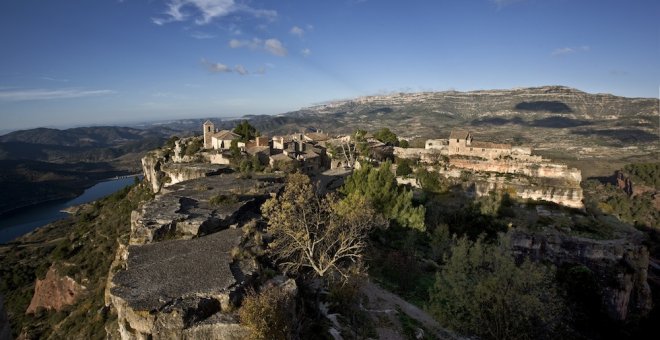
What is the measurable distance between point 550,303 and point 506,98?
189m

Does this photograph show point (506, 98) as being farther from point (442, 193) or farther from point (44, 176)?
point (44, 176)

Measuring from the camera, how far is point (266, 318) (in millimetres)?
6902

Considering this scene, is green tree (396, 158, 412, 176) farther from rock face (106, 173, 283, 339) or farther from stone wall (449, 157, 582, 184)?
rock face (106, 173, 283, 339)

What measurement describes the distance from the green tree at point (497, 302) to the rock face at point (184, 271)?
748 centimetres

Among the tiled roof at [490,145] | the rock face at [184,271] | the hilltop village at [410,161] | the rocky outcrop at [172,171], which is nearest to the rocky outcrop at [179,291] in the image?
the rock face at [184,271]

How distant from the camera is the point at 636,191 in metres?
66.7

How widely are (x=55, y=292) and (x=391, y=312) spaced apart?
26.5m

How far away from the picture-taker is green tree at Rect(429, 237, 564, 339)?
11.9 meters

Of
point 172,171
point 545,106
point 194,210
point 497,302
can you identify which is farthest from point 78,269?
point 545,106

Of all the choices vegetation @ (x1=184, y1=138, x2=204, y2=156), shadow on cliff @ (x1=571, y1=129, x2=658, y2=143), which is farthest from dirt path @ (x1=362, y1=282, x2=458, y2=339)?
shadow on cliff @ (x1=571, y1=129, x2=658, y2=143)

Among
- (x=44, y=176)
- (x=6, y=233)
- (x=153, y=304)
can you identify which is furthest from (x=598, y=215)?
(x=44, y=176)

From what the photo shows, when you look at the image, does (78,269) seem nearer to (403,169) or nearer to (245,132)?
(245,132)

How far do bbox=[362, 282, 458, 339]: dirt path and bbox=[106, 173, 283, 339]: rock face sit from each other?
487 centimetres

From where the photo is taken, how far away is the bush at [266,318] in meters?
6.69
